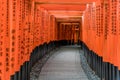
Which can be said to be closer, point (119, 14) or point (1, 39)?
point (1, 39)

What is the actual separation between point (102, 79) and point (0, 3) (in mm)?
7402

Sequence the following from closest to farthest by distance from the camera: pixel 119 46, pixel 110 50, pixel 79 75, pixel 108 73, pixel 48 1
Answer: pixel 119 46
pixel 110 50
pixel 108 73
pixel 79 75
pixel 48 1

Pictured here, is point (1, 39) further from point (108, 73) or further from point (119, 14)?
point (108, 73)

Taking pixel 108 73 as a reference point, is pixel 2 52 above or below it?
above

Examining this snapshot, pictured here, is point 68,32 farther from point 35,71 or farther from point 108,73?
point 108,73

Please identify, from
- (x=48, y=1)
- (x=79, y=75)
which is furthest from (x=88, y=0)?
(x=79, y=75)

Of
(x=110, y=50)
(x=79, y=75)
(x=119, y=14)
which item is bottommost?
(x=79, y=75)

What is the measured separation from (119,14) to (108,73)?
3.09 m

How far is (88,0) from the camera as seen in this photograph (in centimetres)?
1678

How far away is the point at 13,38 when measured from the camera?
28.7 feet

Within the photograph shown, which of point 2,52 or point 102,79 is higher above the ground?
point 2,52

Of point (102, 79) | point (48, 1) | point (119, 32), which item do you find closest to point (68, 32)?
point (48, 1)

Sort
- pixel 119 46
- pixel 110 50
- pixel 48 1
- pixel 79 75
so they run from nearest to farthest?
1. pixel 119 46
2. pixel 110 50
3. pixel 79 75
4. pixel 48 1

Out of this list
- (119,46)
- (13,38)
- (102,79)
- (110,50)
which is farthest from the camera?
(102,79)
